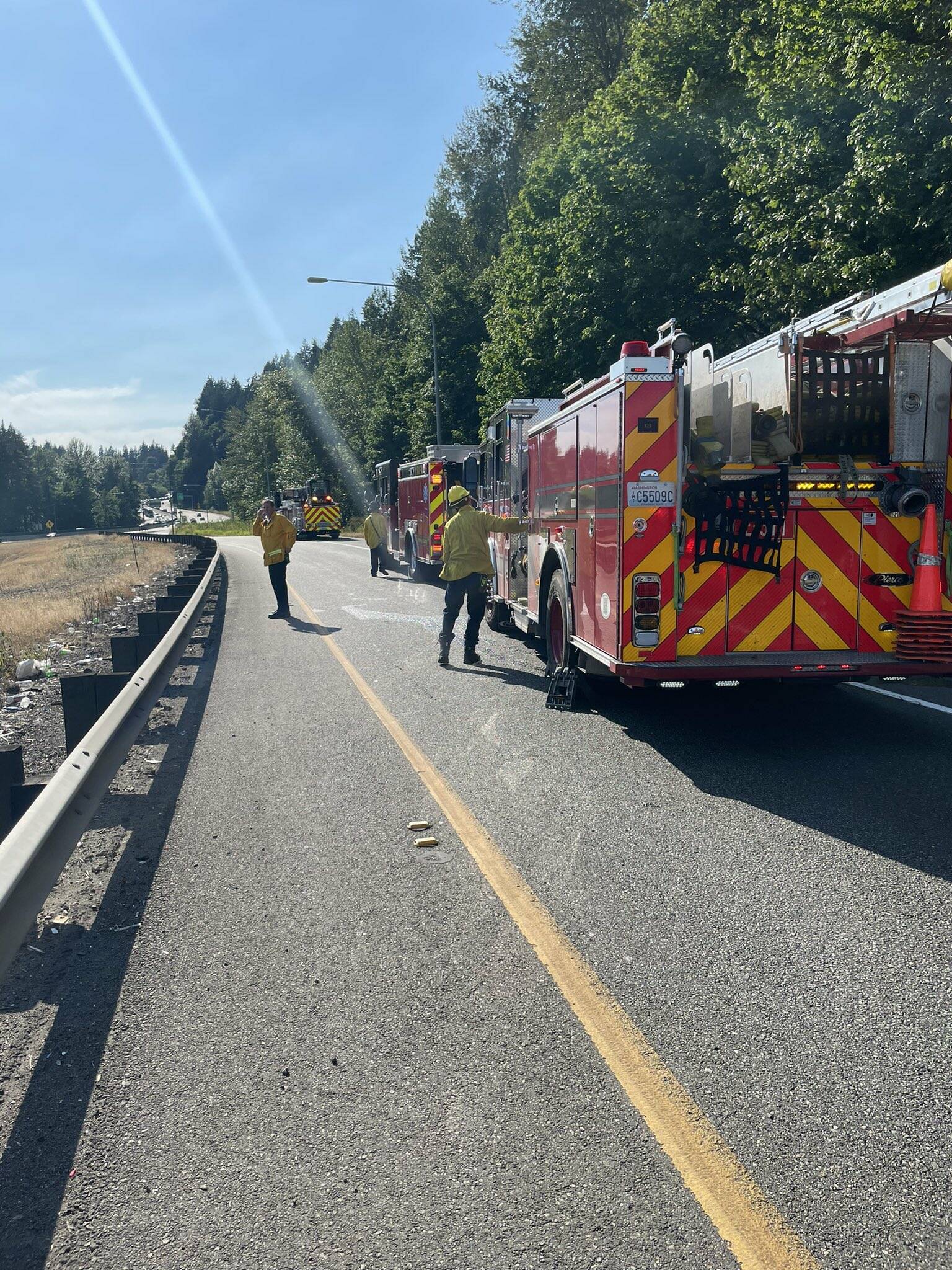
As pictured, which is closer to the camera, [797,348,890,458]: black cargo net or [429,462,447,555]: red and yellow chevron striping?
[797,348,890,458]: black cargo net

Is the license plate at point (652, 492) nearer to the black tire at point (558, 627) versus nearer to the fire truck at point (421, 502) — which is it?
the black tire at point (558, 627)

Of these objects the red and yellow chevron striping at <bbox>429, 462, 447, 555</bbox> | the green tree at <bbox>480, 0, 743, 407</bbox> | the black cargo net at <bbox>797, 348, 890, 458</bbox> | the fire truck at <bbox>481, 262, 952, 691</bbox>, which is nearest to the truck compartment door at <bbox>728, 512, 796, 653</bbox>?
the fire truck at <bbox>481, 262, 952, 691</bbox>

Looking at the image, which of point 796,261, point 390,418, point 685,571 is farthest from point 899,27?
point 390,418

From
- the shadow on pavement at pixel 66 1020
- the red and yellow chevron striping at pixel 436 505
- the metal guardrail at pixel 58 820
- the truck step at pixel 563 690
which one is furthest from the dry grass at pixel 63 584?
the shadow on pavement at pixel 66 1020

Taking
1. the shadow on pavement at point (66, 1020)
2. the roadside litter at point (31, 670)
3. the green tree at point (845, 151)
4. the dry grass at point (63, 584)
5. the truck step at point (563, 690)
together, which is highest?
the green tree at point (845, 151)

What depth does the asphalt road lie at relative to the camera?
2688mm

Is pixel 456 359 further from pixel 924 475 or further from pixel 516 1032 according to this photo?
pixel 516 1032

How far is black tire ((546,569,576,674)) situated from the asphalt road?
180 centimetres

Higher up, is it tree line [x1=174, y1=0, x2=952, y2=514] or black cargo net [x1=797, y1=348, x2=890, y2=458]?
tree line [x1=174, y1=0, x2=952, y2=514]

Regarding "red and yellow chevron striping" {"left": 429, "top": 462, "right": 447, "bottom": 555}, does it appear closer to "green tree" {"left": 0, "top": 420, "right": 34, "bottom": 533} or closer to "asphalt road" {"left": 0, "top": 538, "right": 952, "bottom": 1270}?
"asphalt road" {"left": 0, "top": 538, "right": 952, "bottom": 1270}

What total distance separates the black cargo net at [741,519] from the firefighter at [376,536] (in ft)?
54.3

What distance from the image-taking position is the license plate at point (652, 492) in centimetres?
711

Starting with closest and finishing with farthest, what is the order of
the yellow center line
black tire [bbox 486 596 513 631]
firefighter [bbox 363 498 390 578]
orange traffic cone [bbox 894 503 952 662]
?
the yellow center line, orange traffic cone [bbox 894 503 952 662], black tire [bbox 486 596 513 631], firefighter [bbox 363 498 390 578]

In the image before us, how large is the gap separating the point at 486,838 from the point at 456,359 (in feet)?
156
